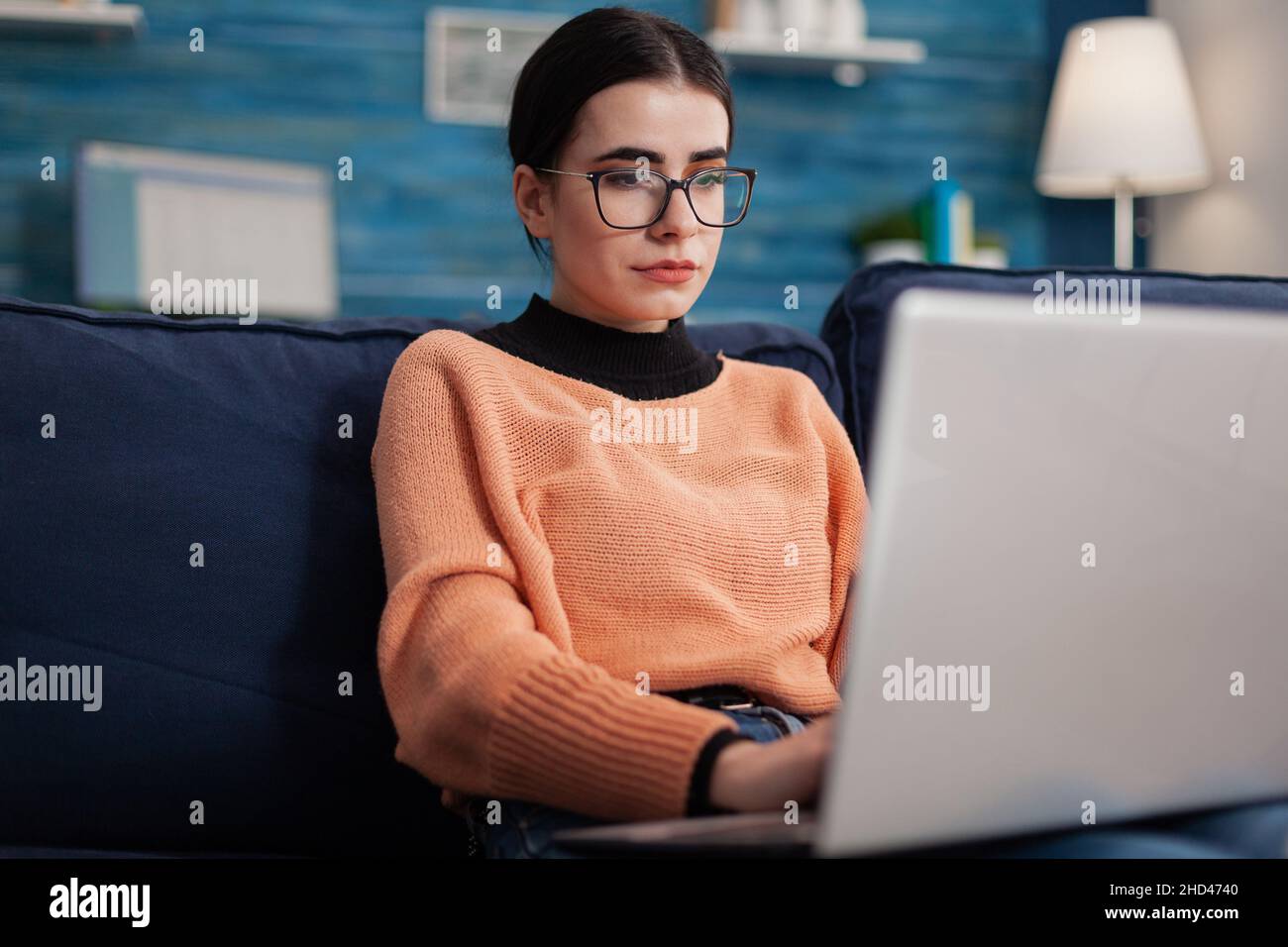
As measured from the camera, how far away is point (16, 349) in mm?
1158

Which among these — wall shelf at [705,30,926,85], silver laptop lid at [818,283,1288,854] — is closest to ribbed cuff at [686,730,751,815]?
silver laptop lid at [818,283,1288,854]

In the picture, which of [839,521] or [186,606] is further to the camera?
[839,521]

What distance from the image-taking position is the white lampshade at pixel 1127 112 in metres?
2.88

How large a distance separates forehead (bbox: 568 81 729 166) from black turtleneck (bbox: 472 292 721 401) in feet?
0.51

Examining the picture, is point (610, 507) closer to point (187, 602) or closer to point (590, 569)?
point (590, 569)

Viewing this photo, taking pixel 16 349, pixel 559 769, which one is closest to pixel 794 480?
pixel 559 769

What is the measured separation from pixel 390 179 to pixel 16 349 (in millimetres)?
1911

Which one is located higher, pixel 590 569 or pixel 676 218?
pixel 676 218

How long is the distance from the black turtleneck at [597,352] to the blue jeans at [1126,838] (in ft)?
1.40

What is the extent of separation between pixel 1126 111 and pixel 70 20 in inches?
88.5

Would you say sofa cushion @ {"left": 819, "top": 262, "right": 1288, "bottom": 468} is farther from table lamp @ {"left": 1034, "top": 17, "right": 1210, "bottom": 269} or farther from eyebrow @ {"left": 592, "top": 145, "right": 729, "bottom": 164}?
table lamp @ {"left": 1034, "top": 17, "right": 1210, "bottom": 269}

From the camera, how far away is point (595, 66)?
119 centimetres

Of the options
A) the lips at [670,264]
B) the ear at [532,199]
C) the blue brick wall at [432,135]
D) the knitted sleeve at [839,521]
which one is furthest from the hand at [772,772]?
the blue brick wall at [432,135]

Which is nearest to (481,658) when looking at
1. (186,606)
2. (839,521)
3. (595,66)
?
(186,606)
